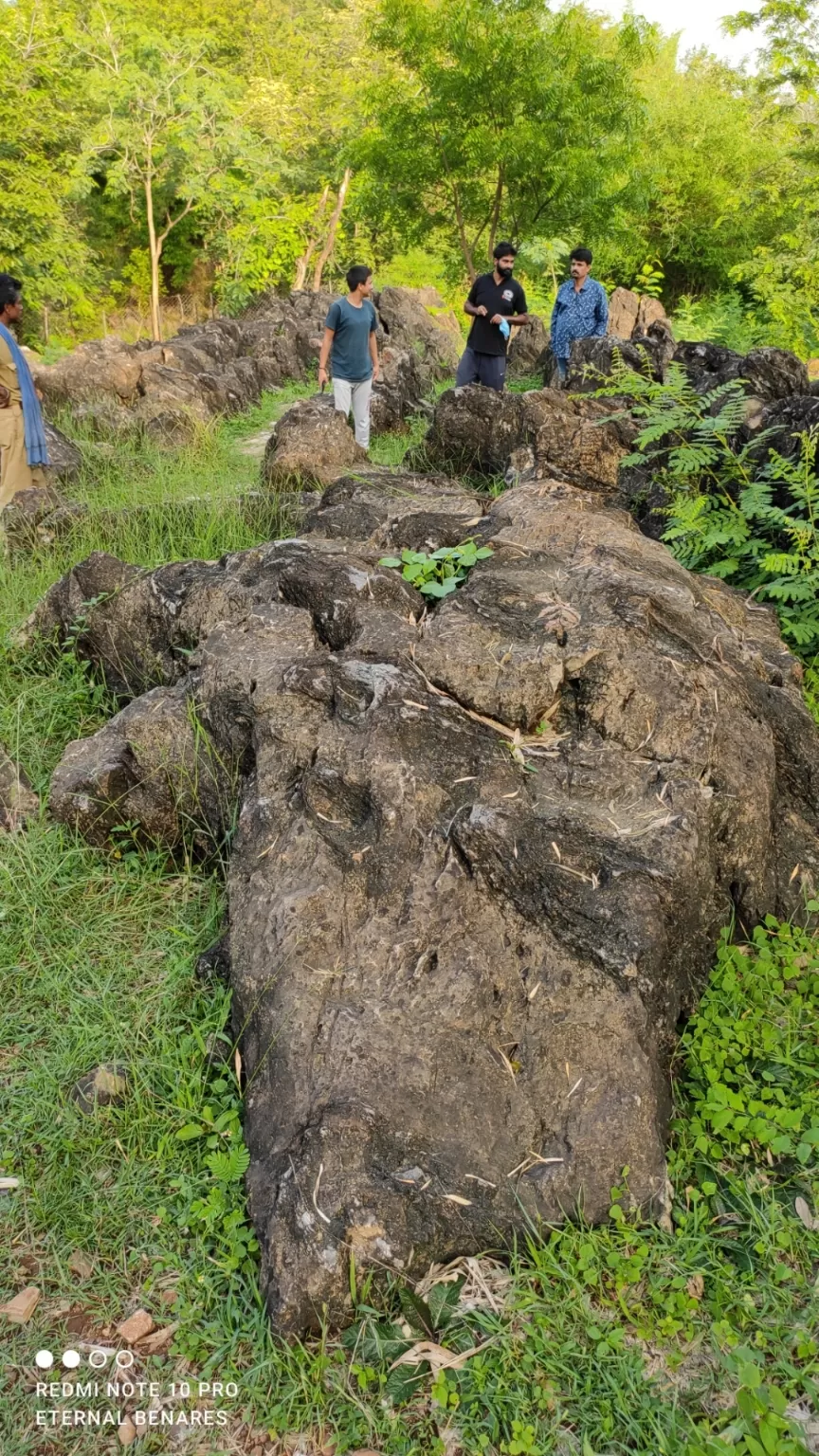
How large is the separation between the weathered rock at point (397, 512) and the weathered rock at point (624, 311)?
10.3 m

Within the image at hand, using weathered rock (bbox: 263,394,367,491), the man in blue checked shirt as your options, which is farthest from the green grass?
the man in blue checked shirt

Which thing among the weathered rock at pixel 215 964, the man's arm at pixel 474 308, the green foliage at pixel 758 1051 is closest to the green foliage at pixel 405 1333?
the green foliage at pixel 758 1051

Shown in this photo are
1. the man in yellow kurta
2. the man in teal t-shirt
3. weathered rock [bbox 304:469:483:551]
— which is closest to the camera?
weathered rock [bbox 304:469:483:551]

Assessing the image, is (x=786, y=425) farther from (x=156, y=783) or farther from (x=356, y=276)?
(x=356, y=276)

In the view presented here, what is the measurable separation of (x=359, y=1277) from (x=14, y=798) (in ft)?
7.74

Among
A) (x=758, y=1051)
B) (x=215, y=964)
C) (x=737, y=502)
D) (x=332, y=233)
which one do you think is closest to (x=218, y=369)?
(x=332, y=233)

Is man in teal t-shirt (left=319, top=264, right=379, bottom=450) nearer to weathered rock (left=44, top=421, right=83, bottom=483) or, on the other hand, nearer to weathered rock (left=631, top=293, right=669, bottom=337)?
weathered rock (left=44, top=421, right=83, bottom=483)

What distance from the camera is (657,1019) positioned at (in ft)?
8.03

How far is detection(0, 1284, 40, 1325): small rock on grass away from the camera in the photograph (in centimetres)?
207

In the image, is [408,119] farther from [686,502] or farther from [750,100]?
[750,100]

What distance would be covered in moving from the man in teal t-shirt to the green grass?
5.61 m

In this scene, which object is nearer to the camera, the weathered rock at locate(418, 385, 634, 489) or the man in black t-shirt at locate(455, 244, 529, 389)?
the weathered rock at locate(418, 385, 634, 489)

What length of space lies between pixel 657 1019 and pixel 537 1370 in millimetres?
872

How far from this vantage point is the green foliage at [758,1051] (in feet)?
7.54
